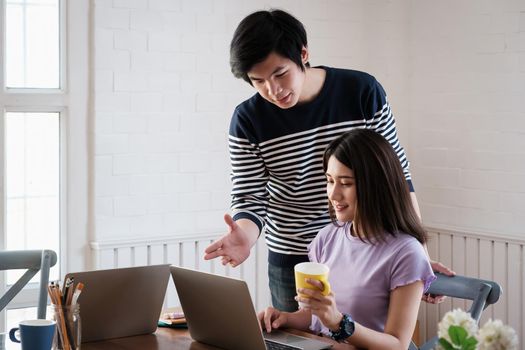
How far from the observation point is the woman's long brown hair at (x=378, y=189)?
2215 millimetres

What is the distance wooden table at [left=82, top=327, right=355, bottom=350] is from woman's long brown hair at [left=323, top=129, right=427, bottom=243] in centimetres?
35

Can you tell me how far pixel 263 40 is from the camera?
2.27 meters

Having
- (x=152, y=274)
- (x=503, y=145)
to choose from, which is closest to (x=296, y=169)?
(x=152, y=274)

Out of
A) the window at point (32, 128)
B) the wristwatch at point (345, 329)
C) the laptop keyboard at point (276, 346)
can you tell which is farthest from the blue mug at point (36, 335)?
the window at point (32, 128)

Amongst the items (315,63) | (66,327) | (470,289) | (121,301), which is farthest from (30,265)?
(315,63)

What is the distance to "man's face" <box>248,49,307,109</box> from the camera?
229 centimetres

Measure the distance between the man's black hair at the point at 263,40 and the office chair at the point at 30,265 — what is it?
87 cm

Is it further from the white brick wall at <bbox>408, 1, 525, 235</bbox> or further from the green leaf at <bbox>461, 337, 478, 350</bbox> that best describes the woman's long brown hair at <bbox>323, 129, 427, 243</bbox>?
the white brick wall at <bbox>408, 1, 525, 235</bbox>

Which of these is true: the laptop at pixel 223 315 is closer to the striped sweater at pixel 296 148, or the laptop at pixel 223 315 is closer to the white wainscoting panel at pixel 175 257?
the striped sweater at pixel 296 148

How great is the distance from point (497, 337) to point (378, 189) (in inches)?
42.6

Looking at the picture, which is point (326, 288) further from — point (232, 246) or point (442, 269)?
point (442, 269)

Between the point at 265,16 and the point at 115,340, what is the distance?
38.0 inches

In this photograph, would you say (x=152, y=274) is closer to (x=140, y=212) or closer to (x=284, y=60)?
(x=284, y=60)

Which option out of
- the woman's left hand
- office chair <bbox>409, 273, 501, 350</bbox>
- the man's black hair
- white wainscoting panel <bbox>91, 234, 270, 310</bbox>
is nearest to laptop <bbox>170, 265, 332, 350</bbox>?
the woman's left hand
